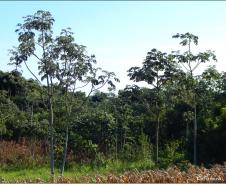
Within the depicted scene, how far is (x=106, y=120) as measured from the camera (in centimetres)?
1730

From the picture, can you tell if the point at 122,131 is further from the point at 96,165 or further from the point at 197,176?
the point at 197,176

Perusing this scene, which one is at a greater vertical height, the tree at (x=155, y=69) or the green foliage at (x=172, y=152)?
the tree at (x=155, y=69)

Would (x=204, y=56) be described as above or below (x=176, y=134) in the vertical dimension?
above

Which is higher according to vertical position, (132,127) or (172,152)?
(132,127)

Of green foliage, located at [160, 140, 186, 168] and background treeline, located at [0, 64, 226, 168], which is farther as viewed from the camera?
green foliage, located at [160, 140, 186, 168]

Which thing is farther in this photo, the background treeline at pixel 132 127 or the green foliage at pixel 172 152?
the green foliage at pixel 172 152

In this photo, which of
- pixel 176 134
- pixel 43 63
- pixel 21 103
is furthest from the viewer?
pixel 21 103

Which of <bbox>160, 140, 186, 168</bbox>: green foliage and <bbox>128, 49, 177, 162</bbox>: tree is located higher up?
<bbox>128, 49, 177, 162</bbox>: tree

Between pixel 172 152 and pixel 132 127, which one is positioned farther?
pixel 132 127

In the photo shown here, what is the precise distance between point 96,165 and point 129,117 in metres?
3.28

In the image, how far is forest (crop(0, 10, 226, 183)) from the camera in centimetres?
1138

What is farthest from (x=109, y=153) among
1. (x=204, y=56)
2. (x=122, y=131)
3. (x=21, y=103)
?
(x=21, y=103)

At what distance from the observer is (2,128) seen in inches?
638

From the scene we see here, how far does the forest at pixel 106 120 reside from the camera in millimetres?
11383
